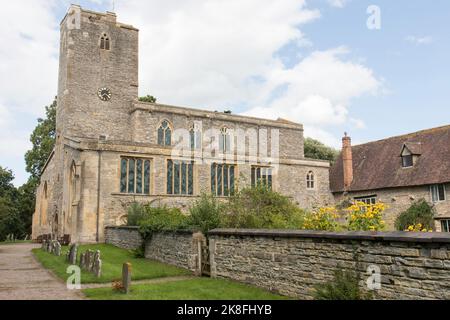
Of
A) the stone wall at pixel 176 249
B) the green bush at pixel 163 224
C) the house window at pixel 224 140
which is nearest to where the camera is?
the stone wall at pixel 176 249

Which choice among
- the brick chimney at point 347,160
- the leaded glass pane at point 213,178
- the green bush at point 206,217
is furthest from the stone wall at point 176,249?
the brick chimney at point 347,160

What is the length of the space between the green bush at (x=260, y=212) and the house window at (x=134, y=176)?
1043cm

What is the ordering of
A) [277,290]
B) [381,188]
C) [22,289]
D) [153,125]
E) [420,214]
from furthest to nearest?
[153,125], [381,188], [420,214], [22,289], [277,290]

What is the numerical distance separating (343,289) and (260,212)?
8.49 m

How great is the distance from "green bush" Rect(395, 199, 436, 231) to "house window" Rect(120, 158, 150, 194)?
16684mm

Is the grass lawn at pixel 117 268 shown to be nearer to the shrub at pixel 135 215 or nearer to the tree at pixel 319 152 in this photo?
the shrub at pixel 135 215

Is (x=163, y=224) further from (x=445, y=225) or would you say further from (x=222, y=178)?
(x=445, y=225)

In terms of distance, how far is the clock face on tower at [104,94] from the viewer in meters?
34.2

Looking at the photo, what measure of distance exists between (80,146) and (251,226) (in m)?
14.0

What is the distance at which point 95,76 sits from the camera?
34250mm

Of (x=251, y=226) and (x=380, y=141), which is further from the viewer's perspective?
(x=380, y=141)

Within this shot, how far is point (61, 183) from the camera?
3016 centimetres

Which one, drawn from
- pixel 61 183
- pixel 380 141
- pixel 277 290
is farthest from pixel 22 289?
pixel 380 141
